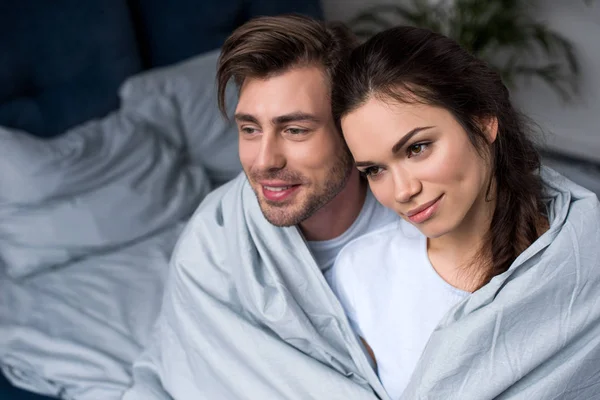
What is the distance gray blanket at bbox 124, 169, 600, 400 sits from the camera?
970 millimetres

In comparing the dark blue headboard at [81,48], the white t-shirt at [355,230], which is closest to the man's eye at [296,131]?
the white t-shirt at [355,230]

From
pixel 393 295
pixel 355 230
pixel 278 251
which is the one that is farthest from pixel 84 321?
pixel 393 295

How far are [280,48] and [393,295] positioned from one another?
1.51 ft

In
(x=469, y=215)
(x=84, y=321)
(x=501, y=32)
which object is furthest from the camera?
(x=501, y=32)

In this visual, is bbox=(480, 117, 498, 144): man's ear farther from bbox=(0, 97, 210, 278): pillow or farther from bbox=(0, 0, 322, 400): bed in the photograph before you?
bbox=(0, 97, 210, 278): pillow

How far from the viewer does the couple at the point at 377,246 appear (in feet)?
3.17

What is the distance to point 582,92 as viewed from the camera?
2.85 m

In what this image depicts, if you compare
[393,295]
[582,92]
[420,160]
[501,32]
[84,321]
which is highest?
[501,32]

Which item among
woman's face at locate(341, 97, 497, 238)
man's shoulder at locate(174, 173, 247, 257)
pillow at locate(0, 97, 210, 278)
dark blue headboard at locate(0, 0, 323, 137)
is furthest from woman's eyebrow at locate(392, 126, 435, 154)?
dark blue headboard at locate(0, 0, 323, 137)

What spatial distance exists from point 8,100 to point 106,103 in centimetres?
28

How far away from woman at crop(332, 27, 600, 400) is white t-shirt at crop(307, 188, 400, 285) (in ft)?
0.96

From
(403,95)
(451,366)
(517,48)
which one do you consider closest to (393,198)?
(403,95)

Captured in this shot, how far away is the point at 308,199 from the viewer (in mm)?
1205

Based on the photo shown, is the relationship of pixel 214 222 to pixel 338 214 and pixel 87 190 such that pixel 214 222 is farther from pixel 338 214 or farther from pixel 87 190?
pixel 87 190
